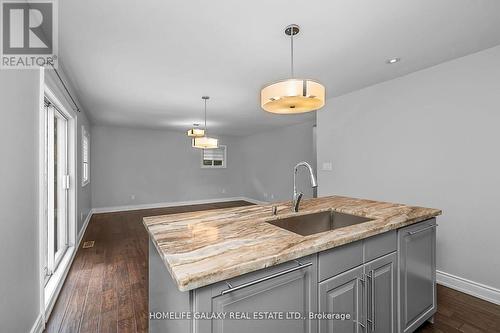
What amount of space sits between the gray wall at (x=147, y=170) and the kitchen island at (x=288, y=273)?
19.1 feet

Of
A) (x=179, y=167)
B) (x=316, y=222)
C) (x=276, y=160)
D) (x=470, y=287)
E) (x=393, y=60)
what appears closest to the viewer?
(x=316, y=222)

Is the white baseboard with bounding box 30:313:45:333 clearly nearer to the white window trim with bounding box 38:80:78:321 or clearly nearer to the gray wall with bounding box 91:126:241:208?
the white window trim with bounding box 38:80:78:321

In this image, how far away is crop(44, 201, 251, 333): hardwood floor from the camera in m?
1.87

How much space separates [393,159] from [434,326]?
188cm

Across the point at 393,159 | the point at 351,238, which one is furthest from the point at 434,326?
the point at 393,159

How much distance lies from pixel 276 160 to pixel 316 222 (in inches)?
194

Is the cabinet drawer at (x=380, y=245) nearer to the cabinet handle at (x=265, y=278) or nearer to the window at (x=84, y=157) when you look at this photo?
the cabinet handle at (x=265, y=278)

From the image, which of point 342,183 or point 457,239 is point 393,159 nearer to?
point 342,183

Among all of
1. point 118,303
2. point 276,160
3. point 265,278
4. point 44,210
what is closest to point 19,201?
point 44,210

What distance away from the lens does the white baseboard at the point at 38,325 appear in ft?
5.38

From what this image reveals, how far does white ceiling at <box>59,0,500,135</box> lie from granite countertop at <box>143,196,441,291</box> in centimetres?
154

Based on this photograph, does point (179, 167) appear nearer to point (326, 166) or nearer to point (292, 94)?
point (326, 166)

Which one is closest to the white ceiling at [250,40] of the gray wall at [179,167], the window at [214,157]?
the gray wall at [179,167]

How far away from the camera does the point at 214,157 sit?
316 inches
